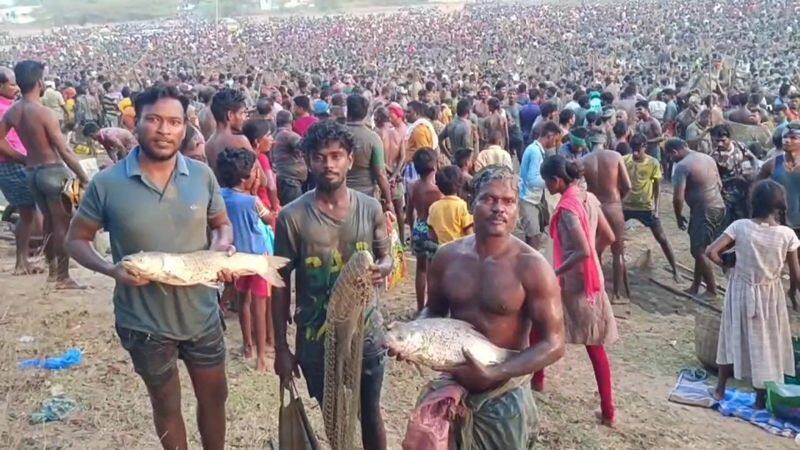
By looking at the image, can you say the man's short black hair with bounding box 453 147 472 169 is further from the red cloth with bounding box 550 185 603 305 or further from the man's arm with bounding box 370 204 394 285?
the man's arm with bounding box 370 204 394 285

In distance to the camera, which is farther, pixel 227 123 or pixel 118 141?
pixel 118 141

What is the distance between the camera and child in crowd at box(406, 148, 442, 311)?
6.68 meters

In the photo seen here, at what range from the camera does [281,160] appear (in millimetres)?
7715

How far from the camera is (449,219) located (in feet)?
21.1

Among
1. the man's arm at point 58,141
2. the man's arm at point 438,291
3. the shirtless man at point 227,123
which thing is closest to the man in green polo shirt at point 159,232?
the man's arm at point 438,291

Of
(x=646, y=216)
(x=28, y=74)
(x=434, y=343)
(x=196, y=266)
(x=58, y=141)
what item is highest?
(x=28, y=74)

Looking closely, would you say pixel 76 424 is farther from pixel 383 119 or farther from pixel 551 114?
pixel 551 114

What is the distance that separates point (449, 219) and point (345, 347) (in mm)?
3267

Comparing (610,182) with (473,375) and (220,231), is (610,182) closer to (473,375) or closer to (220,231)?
(220,231)

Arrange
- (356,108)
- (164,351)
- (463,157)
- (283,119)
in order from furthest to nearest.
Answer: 1. (283,119)
2. (463,157)
3. (356,108)
4. (164,351)

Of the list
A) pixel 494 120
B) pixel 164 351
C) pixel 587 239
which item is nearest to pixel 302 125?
pixel 494 120

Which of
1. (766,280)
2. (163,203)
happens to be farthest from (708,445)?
(163,203)

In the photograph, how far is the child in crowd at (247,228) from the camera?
531cm

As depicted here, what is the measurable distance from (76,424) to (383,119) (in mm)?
5527
